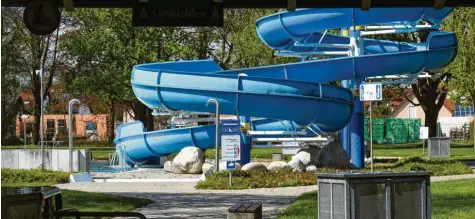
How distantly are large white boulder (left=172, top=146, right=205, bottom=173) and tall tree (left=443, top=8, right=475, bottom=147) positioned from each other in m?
21.0

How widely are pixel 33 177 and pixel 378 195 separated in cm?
2011

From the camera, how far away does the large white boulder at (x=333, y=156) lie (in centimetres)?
3105

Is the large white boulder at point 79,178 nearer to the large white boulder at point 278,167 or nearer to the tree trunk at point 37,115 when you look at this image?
the large white boulder at point 278,167

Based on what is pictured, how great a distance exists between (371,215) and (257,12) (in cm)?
4517

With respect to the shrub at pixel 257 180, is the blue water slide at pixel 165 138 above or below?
above

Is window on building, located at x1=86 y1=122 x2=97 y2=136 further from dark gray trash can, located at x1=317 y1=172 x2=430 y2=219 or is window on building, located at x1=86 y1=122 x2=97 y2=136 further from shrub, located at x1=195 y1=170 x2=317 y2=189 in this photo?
dark gray trash can, located at x1=317 y1=172 x2=430 y2=219

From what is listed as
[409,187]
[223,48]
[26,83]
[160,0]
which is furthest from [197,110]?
[26,83]

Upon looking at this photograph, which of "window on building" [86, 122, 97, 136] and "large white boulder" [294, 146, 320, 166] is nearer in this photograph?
"large white boulder" [294, 146, 320, 166]

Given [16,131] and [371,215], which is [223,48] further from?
[371,215]

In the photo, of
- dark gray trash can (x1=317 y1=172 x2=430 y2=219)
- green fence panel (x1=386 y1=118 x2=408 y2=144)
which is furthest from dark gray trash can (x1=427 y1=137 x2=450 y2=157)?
green fence panel (x1=386 y1=118 x2=408 y2=144)

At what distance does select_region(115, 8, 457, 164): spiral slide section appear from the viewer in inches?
1208

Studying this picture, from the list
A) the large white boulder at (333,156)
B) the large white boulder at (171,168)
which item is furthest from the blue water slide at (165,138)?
the large white boulder at (333,156)

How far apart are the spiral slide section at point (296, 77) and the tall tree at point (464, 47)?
16.3 metres

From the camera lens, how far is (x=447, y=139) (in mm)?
38719
